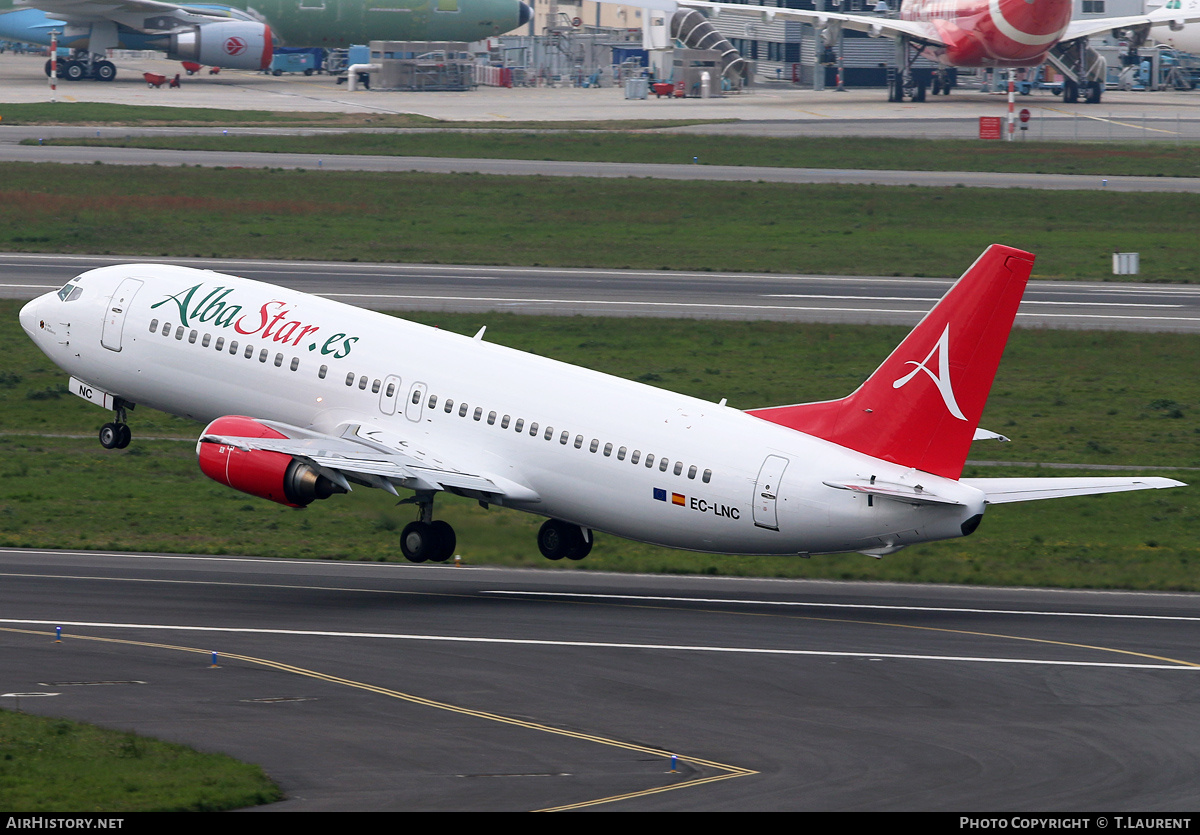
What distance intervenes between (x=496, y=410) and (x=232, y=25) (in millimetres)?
130341

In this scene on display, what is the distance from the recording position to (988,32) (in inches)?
5413

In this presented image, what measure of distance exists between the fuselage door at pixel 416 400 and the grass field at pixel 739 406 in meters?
2.52

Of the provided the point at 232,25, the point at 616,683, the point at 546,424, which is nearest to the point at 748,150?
the point at 232,25

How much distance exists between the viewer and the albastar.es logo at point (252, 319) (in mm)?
39188

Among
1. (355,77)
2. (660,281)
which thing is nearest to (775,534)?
(660,281)

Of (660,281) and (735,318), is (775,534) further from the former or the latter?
(660,281)

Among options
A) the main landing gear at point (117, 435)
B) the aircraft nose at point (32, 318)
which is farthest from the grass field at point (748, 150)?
the main landing gear at point (117, 435)

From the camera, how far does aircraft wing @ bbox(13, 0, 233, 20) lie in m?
146

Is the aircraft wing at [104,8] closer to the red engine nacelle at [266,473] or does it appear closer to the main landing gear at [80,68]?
the main landing gear at [80,68]

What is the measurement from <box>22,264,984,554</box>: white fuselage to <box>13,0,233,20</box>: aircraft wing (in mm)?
112002

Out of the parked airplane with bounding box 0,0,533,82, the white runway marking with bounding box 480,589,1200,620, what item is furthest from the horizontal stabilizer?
the parked airplane with bounding box 0,0,533,82

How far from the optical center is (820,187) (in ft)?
320

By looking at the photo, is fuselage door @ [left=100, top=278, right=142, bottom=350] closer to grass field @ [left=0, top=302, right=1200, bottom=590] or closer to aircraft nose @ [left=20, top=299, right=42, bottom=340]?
aircraft nose @ [left=20, top=299, right=42, bottom=340]
